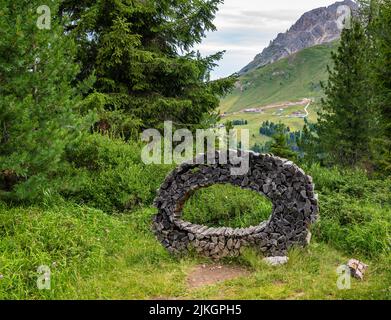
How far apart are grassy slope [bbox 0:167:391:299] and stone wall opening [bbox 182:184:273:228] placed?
157cm

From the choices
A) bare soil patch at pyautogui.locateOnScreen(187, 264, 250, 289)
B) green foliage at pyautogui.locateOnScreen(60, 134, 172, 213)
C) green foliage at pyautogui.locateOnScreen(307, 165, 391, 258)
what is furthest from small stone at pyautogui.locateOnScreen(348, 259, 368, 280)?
green foliage at pyautogui.locateOnScreen(60, 134, 172, 213)

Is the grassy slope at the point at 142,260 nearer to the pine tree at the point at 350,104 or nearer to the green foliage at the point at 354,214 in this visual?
the green foliage at the point at 354,214

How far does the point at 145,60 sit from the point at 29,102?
953 cm

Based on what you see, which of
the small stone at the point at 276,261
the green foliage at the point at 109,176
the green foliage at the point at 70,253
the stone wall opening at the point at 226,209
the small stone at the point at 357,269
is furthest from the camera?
the green foliage at the point at 109,176

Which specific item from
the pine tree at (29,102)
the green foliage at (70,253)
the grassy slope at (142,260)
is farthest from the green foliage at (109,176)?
the pine tree at (29,102)

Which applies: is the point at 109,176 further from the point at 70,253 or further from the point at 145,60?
the point at 145,60

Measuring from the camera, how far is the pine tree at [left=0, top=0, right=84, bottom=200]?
29.2ft

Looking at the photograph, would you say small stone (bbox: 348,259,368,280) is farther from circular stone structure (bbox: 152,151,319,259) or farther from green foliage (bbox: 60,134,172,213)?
green foliage (bbox: 60,134,172,213)

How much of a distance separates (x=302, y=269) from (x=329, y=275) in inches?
22.1

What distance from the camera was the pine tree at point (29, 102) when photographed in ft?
29.2

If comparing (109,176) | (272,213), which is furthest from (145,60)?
(272,213)

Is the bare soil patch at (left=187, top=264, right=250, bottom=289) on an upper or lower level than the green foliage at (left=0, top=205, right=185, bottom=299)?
lower

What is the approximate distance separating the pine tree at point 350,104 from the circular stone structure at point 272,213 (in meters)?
20.8

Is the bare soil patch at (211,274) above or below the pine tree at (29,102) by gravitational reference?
below
